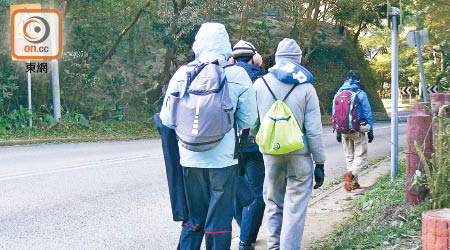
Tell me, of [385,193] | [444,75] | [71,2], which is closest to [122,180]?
[385,193]

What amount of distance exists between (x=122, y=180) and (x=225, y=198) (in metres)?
5.98

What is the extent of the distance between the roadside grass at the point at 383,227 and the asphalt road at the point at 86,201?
1.80 metres

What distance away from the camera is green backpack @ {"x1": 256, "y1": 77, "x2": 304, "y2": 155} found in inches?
190

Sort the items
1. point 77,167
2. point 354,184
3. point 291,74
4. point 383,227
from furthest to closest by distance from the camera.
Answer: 1. point 77,167
2. point 354,184
3. point 383,227
4. point 291,74

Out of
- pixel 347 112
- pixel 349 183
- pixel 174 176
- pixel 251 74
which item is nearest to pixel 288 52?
pixel 251 74

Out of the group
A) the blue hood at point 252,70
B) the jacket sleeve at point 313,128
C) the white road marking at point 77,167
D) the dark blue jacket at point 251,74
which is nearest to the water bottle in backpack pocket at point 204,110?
the jacket sleeve at point 313,128

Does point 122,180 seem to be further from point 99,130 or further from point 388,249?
Result: point 99,130

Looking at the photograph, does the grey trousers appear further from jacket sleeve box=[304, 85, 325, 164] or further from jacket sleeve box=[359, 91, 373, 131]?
jacket sleeve box=[359, 91, 373, 131]

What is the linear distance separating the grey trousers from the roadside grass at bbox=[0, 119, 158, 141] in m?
13.9

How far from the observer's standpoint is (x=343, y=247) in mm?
5289

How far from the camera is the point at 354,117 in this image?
904 cm

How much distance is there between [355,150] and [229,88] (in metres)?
5.40

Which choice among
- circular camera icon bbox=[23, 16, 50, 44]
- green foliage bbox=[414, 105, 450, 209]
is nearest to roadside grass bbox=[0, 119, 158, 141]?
circular camera icon bbox=[23, 16, 50, 44]

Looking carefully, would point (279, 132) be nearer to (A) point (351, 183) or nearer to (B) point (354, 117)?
(B) point (354, 117)
